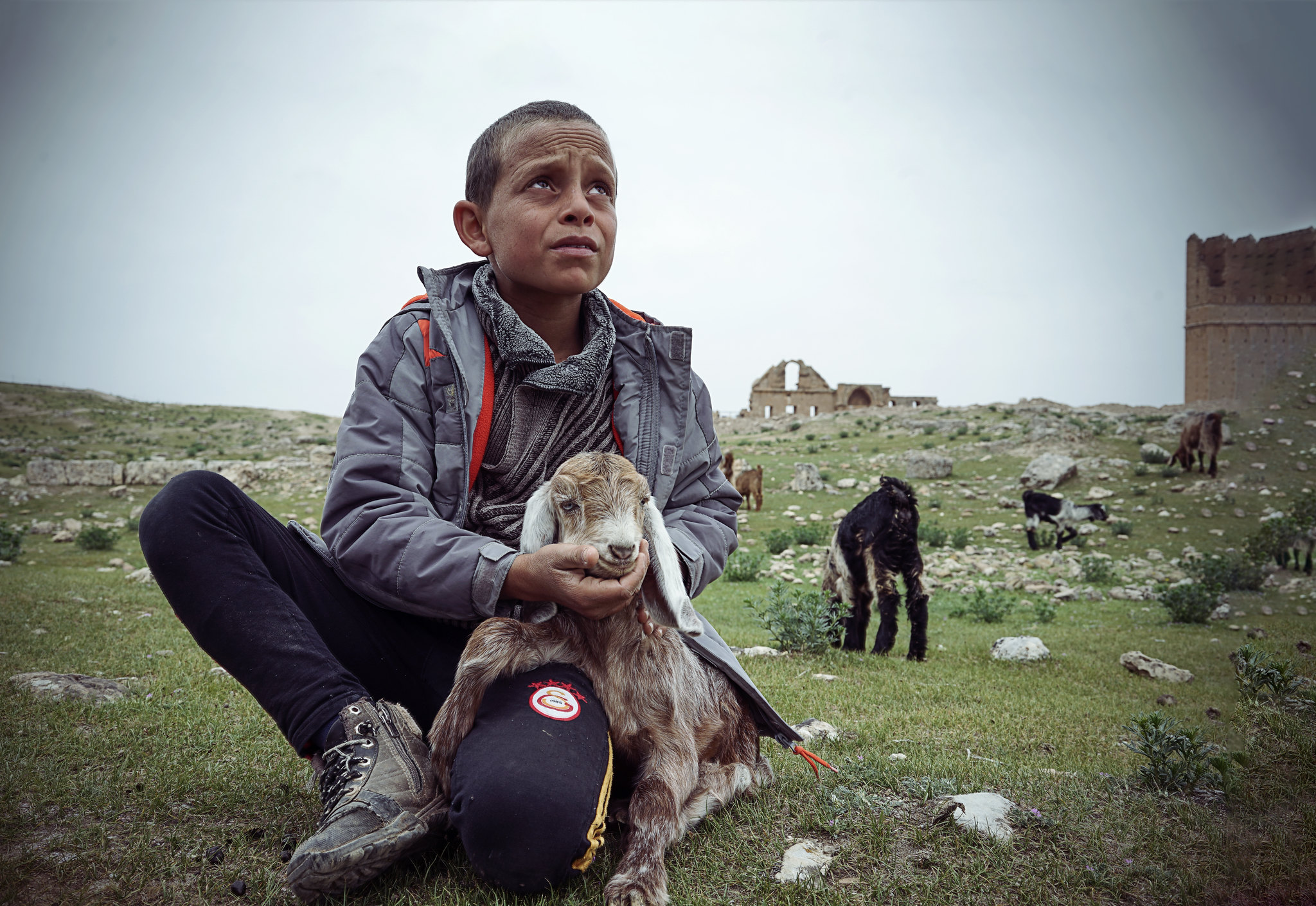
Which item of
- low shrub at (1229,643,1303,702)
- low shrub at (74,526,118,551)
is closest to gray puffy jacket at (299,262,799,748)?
low shrub at (1229,643,1303,702)

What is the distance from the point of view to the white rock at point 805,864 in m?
2.37

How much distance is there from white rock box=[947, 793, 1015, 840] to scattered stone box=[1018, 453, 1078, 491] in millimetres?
16997

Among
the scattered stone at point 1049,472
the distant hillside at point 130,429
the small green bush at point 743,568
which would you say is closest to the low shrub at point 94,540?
the distant hillside at point 130,429

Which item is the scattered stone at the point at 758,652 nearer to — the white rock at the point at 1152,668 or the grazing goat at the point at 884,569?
the grazing goat at the point at 884,569

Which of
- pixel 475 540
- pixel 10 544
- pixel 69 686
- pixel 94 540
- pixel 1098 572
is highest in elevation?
pixel 475 540

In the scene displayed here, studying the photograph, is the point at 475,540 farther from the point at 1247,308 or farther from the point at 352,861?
the point at 1247,308

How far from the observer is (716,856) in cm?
256

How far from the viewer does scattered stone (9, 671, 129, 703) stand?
13.4ft

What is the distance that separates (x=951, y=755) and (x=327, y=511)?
10.8ft

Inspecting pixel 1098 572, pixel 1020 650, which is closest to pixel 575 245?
pixel 1020 650

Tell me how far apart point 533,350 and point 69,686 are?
11.9 feet

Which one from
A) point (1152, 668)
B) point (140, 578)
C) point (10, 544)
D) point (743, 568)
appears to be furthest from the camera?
point (743, 568)

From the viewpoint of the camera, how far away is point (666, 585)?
2.53 m

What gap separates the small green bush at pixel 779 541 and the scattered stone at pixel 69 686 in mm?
11528
